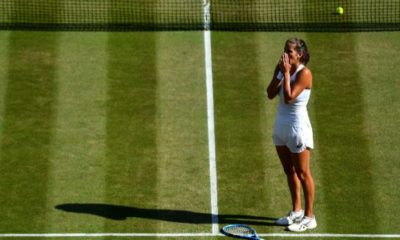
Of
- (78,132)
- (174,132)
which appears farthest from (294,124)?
(78,132)

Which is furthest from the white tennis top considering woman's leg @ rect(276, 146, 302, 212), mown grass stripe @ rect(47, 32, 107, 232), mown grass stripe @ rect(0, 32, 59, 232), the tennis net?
the tennis net

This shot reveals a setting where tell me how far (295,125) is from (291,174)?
77cm

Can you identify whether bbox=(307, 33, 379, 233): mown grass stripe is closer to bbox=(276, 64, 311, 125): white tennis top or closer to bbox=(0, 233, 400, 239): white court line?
bbox=(0, 233, 400, 239): white court line

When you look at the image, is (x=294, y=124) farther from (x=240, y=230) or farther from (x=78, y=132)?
(x=78, y=132)

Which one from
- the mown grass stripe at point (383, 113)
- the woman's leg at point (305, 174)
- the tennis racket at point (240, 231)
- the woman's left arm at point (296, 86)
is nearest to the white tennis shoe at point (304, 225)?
the woman's leg at point (305, 174)

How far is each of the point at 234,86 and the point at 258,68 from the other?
87cm

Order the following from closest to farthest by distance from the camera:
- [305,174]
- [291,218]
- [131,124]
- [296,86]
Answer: [296,86] → [305,174] → [291,218] → [131,124]

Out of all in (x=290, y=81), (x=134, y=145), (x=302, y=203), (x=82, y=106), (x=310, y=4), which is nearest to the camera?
(x=290, y=81)

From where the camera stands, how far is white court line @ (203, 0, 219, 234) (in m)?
15.2

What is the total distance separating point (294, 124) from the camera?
46.5 feet

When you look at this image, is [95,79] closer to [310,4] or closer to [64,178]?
[64,178]

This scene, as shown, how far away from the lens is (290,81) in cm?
1402

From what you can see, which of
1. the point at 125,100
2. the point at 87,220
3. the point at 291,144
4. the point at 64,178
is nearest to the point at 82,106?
the point at 125,100

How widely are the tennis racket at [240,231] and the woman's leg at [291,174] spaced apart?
2.42 ft
